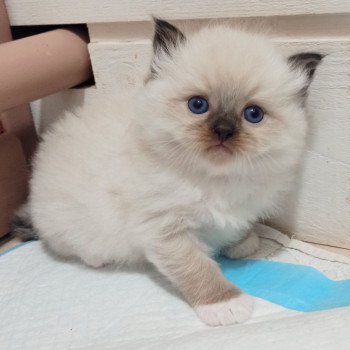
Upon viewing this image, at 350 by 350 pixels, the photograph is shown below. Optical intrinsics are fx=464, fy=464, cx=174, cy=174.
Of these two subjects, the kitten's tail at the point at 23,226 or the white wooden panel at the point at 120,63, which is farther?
the kitten's tail at the point at 23,226

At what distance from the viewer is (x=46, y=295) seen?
48.9 inches

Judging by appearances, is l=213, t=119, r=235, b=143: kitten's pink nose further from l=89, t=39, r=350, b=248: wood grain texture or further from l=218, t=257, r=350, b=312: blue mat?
l=218, t=257, r=350, b=312: blue mat

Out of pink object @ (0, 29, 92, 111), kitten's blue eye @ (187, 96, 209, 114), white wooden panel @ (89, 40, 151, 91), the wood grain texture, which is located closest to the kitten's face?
kitten's blue eye @ (187, 96, 209, 114)

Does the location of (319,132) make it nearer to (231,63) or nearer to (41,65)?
(231,63)

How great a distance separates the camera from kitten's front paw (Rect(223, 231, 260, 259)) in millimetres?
1352

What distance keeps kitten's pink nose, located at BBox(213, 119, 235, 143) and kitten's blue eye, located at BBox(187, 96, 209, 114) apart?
0.23 feet

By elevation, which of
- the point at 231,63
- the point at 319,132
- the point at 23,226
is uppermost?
the point at 231,63

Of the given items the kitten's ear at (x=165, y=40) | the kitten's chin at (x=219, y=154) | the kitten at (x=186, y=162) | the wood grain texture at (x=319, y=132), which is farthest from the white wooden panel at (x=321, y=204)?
the kitten's ear at (x=165, y=40)

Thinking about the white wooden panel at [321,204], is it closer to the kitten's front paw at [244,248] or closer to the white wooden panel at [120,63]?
the kitten's front paw at [244,248]

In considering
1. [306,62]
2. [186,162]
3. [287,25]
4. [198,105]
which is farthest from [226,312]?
[287,25]

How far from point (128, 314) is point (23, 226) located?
0.56 meters

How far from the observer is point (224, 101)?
1011mm

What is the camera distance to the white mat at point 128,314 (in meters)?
0.90

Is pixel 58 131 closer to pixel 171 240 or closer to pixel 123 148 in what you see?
pixel 123 148
